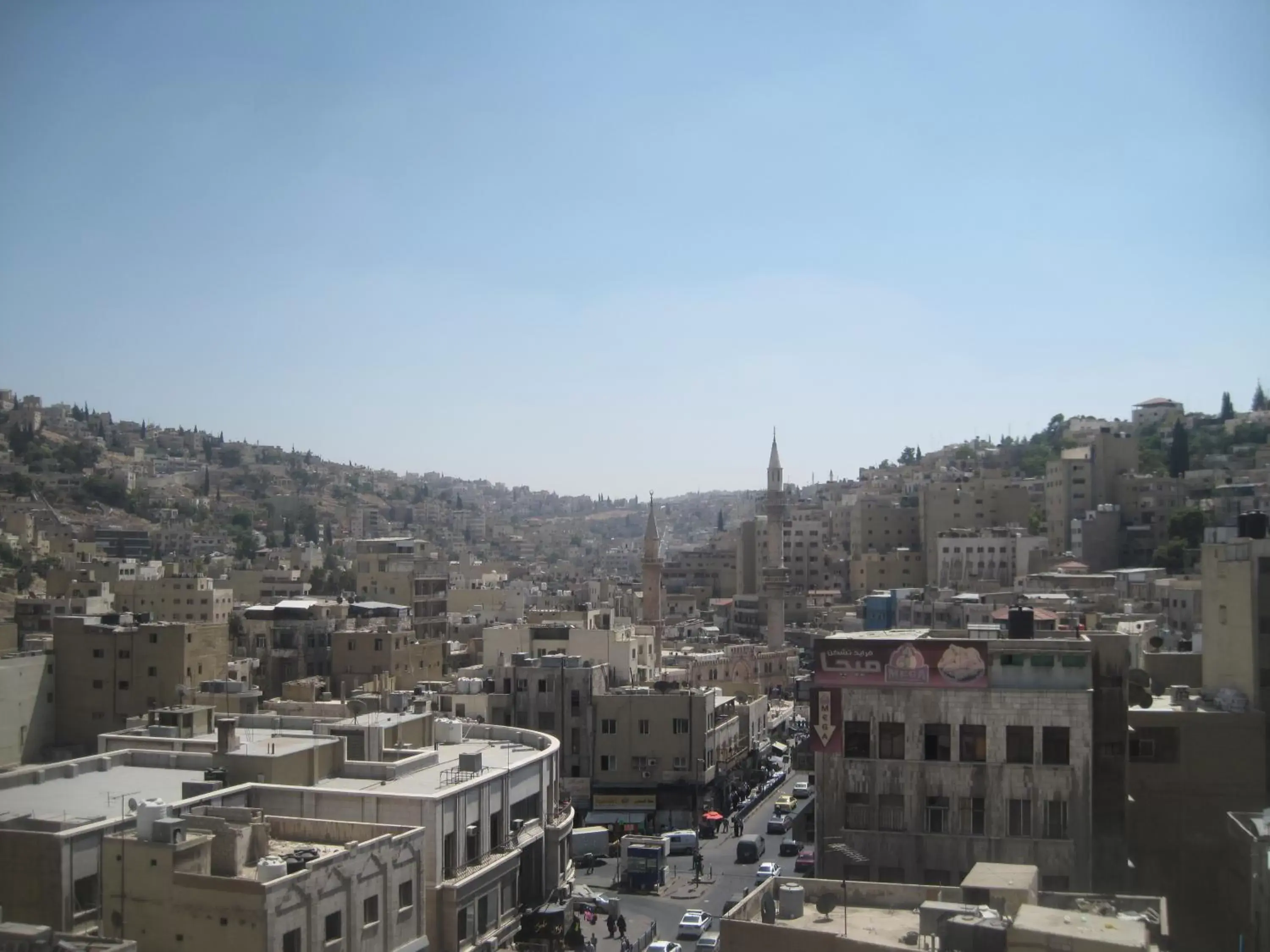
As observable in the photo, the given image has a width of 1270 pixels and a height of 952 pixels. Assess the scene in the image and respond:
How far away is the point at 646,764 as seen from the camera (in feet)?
101

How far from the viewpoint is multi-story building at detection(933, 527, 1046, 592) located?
58.9 meters

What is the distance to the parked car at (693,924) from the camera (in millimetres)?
20734

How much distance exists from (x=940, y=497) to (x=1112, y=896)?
58779mm

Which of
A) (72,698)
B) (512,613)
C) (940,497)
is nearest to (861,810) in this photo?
(72,698)

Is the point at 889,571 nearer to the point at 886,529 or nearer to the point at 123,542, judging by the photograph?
the point at 886,529

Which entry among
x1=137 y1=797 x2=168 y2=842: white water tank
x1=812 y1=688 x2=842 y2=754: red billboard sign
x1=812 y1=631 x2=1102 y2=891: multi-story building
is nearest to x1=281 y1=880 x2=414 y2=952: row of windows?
x1=137 y1=797 x2=168 y2=842: white water tank

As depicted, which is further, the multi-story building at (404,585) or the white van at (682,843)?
the multi-story building at (404,585)

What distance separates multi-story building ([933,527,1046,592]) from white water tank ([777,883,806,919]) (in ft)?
152

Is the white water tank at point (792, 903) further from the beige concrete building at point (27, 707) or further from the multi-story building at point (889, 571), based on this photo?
the multi-story building at point (889, 571)

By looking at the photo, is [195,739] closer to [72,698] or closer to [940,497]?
[72,698]

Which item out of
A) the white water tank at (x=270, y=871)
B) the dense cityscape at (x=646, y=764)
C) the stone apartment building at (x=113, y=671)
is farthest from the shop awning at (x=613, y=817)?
the white water tank at (x=270, y=871)

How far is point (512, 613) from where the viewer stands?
55.2 metres

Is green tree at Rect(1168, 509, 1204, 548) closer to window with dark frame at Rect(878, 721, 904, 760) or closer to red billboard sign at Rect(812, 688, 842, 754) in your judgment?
window with dark frame at Rect(878, 721, 904, 760)

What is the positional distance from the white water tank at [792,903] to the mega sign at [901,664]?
16.7ft
